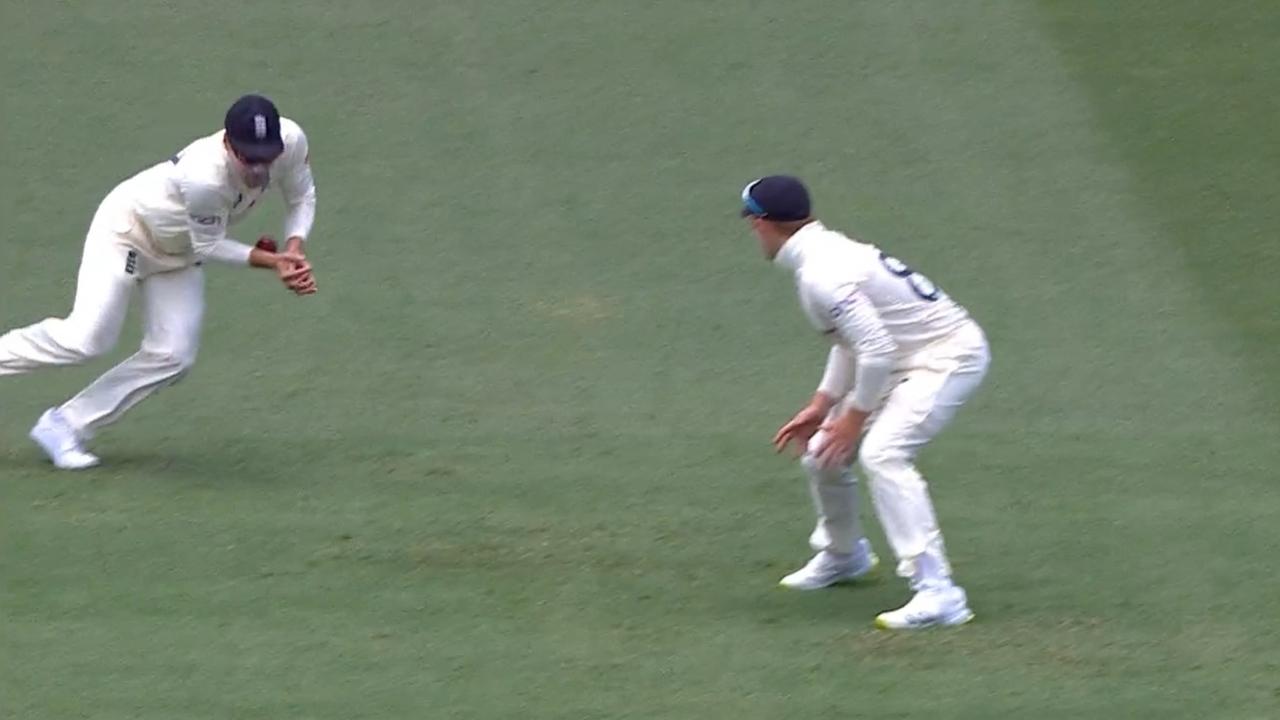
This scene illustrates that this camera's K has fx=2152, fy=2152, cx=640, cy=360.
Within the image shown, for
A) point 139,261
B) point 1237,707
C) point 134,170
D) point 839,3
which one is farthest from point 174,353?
point 839,3

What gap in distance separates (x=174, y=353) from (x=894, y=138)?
5.88 meters

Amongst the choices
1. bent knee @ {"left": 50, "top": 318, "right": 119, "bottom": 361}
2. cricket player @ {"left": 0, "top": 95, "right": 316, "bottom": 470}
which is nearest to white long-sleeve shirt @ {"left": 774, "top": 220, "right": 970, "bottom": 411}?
cricket player @ {"left": 0, "top": 95, "right": 316, "bottom": 470}

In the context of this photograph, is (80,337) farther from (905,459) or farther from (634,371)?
(905,459)

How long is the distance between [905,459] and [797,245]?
90 centimetres

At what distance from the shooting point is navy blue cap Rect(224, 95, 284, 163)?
9109mm

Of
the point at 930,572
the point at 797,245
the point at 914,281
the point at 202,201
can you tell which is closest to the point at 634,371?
the point at 202,201

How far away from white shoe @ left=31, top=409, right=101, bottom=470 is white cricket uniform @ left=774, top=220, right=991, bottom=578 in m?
3.49

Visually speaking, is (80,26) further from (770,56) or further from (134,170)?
(770,56)

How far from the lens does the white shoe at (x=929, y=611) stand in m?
8.08

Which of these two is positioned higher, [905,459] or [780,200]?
[780,200]

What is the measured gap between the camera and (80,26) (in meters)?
15.4

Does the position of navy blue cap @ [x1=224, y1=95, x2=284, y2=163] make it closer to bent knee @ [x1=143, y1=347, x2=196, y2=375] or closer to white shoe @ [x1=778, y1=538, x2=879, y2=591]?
bent knee @ [x1=143, y1=347, x2=196, y2=375]

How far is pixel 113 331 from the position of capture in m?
9.80

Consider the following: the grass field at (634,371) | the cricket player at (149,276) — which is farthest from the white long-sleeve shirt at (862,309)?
the cricket player at (149,276)
